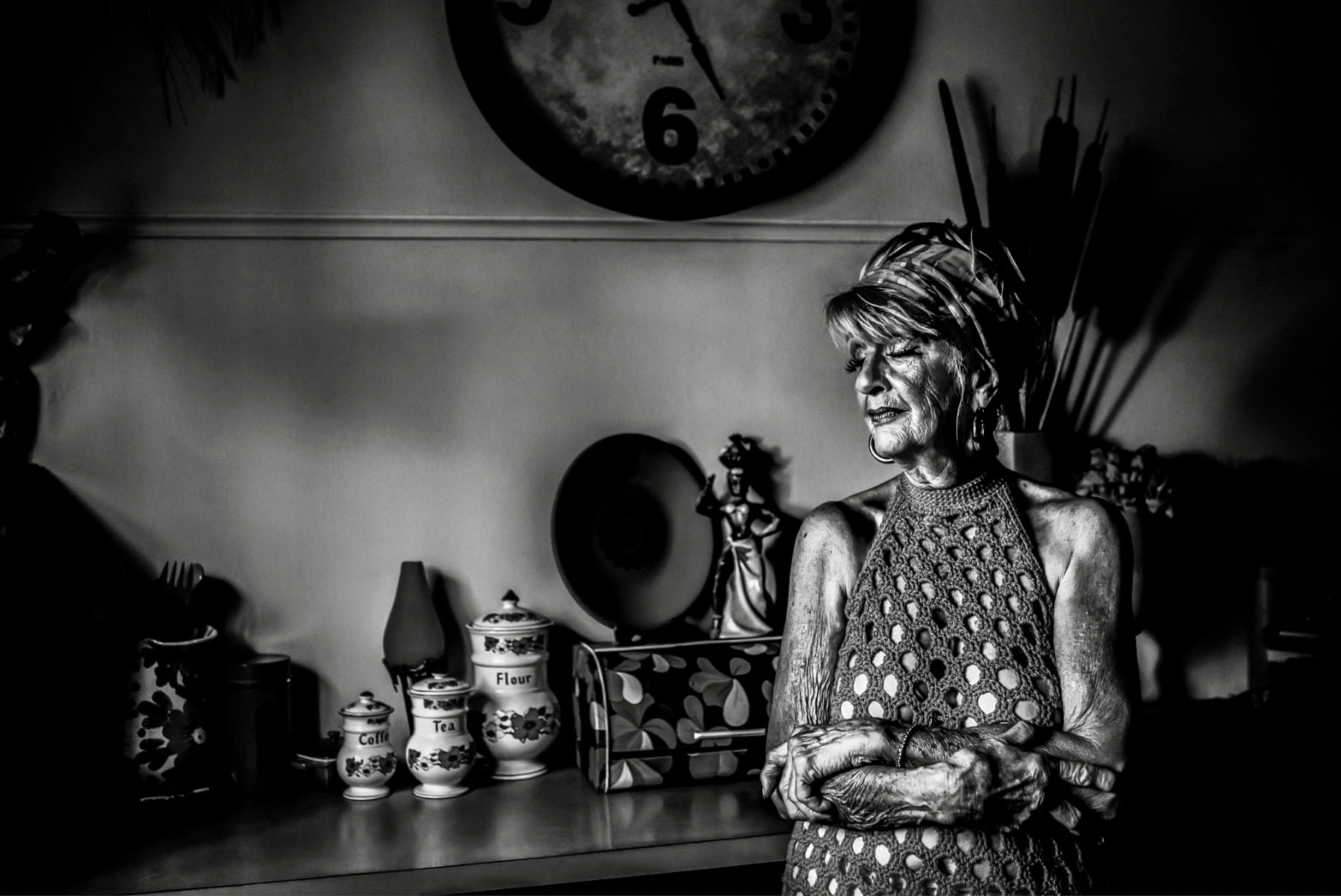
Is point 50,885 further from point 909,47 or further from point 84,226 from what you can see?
point 909,47

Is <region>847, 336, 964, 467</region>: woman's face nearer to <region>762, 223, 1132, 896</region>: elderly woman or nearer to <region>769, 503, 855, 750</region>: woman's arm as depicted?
<region>762, 223, 1132, 896</region>: elderly woman

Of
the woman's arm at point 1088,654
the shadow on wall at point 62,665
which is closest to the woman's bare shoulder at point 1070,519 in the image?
the woman's arm at point 1088,654

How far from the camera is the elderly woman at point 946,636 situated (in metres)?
1.16

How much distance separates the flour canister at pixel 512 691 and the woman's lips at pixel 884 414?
1167 millimetres

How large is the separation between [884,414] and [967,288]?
17 centimetres

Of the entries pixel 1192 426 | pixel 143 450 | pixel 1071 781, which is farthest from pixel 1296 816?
pixel 143 450

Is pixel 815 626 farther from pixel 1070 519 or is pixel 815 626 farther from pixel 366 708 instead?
pixel 366 708

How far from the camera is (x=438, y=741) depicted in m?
2.16

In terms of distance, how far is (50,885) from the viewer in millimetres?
1700

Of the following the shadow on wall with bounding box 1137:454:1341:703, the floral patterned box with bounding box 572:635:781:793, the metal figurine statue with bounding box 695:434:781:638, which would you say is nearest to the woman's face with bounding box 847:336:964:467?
the floral patterned box with bounding box 572:635:781:793

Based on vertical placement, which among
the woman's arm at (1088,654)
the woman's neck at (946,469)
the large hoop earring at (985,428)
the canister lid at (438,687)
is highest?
the large hoop earring at (985,428)

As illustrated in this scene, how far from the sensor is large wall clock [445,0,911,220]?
2453 mm

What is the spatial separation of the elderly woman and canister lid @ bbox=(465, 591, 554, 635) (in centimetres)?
101

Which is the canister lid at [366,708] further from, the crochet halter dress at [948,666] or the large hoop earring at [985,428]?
the large hoop earring at [985,428]
